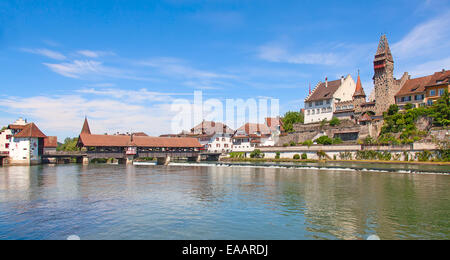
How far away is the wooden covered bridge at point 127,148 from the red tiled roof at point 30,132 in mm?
4221

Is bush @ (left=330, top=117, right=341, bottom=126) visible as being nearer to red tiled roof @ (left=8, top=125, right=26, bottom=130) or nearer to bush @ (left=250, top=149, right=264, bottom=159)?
bush @ (left=250, top=149, right=264, bottom=159)

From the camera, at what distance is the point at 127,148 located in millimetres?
64750

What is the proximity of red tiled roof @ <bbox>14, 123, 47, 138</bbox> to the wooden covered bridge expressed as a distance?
4221 millimetres

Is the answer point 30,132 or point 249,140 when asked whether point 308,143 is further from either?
point 30,132

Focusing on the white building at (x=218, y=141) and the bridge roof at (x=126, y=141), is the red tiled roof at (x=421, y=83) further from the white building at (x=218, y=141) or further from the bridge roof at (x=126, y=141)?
the bridge roof at (x=126, y=141)

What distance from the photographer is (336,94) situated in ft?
212

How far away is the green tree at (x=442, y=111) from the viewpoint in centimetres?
4516

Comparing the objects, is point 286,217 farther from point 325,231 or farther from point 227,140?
point 227,140

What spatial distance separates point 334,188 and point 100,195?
16474 millimetres

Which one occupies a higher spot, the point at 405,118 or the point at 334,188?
the point at 405,118

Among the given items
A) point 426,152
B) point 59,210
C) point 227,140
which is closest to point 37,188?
point 59,210

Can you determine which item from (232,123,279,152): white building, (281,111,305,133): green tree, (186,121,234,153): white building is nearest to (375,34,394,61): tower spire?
(281,111,305,133): green tree

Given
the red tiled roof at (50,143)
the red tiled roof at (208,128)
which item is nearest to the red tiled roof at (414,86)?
the red tiled roof at (208,128)
